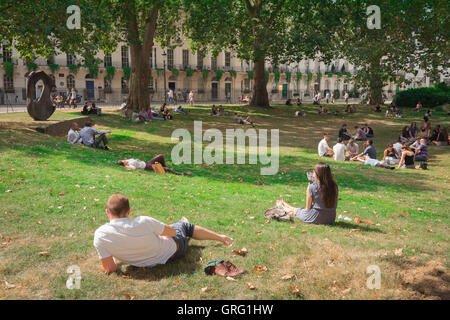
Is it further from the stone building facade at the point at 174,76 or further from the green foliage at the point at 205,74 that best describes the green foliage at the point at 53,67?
the green foliage at the point at 205,74

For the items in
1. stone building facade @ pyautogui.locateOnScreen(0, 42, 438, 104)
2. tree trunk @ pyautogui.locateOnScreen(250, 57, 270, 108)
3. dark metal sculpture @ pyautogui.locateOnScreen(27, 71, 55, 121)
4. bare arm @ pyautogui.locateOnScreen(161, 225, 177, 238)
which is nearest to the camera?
bare arm @ pyautogui.locateOnScreen(161, 225, 177, 238)

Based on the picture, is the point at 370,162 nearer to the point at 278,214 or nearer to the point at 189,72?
the point at 278,214

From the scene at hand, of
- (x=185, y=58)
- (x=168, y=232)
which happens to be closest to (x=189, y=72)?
(x=185, y=58)

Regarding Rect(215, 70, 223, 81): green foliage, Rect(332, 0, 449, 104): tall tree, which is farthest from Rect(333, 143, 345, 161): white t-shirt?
Rect(215, 70, 223, 81): green foliage

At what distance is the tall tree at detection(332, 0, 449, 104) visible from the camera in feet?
48.4

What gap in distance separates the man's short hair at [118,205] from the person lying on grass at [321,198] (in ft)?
10.7

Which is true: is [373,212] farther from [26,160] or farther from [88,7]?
[88,7]

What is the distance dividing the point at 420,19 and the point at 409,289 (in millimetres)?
17319

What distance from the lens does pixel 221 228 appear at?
6.37m

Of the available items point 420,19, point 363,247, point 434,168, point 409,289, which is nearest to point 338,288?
point 409,289

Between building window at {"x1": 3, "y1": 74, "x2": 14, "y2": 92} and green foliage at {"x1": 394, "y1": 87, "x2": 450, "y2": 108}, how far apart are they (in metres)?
40.8

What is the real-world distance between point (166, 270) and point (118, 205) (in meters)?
1.02

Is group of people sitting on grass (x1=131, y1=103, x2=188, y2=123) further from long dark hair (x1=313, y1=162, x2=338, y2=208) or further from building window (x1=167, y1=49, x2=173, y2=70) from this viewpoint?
building window (x1=167, y1=49, x2=173, y2=70)

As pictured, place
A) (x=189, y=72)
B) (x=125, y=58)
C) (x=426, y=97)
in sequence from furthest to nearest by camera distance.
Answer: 1. (x=189, y=72)
2. (x=125, y=58)
3. (x=426, y=97)
